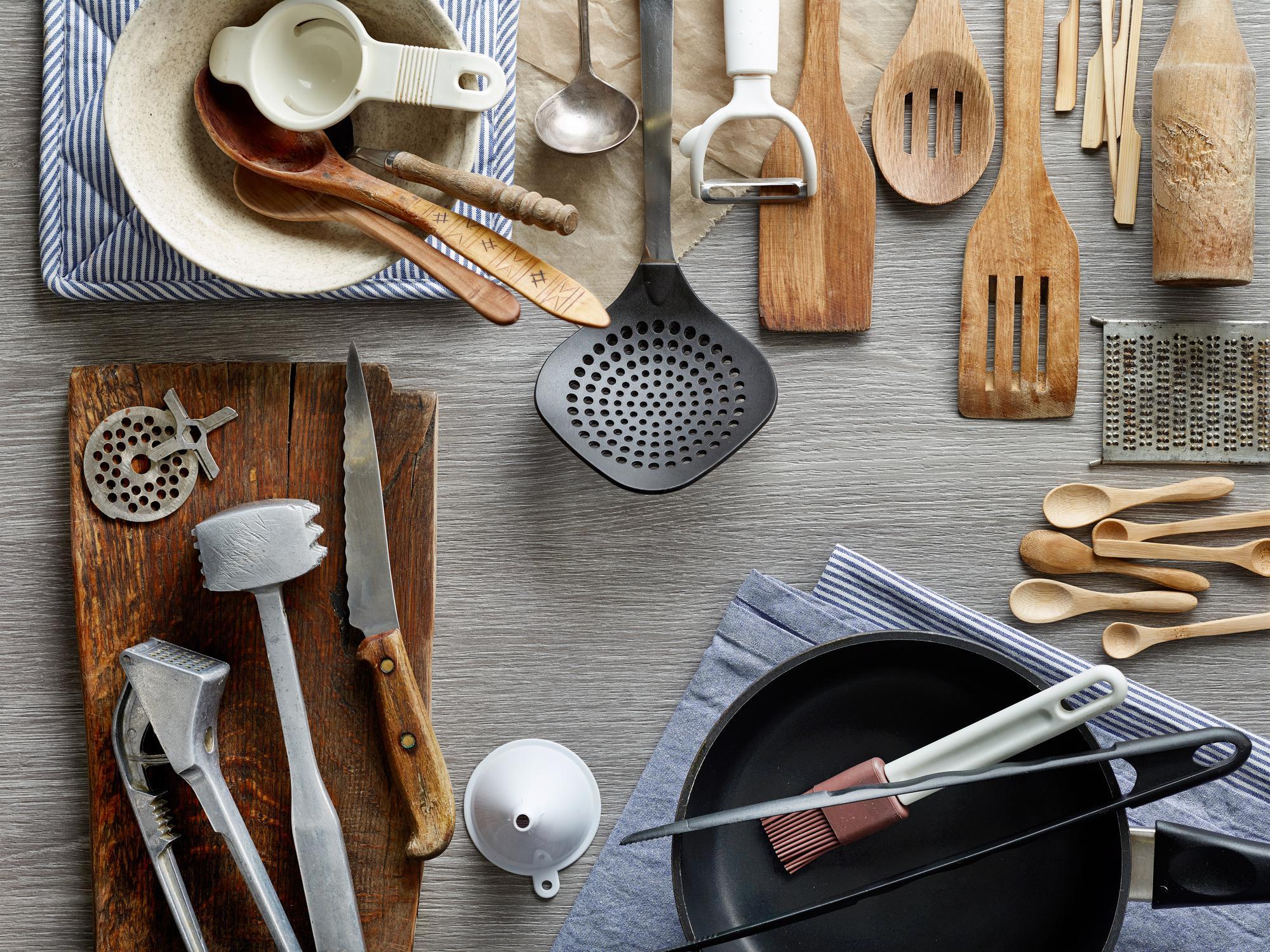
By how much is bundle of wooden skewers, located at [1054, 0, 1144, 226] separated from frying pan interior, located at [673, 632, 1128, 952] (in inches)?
12.7

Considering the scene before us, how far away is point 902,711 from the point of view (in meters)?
0.59

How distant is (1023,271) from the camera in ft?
2.02

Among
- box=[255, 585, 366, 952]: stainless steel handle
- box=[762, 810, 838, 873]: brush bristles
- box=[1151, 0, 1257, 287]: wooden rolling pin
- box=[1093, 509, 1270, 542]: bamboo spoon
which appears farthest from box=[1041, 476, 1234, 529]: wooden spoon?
box=[255, 585, 366, 952]: stainless steel handle

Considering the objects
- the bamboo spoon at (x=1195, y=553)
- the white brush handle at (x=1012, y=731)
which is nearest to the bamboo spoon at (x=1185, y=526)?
the bamboo spoon at (x=1195, y=553)

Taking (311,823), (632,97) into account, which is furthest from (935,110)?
(311,823)

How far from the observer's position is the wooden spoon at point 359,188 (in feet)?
1.67

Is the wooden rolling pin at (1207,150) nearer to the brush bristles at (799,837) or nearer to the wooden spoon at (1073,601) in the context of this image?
the wooden spoon at (1073,601)

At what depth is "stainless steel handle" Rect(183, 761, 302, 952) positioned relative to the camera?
0.54m

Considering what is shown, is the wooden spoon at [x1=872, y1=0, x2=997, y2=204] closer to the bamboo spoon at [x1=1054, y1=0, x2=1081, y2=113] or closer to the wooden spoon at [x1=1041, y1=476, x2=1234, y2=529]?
the bamboo spoon at [x1=1054, y1=0, x2=1081, y2=113]

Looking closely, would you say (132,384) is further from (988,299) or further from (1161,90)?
(1161,90)

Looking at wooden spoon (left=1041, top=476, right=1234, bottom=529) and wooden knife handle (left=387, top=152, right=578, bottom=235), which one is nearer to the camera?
wooden knife handle (left=387, top=152, right=578, bottom=235)

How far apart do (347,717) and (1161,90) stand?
62cm

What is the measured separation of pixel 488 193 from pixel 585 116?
13 cm

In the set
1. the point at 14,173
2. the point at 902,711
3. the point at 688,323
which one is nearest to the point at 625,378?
the point at 688,323
